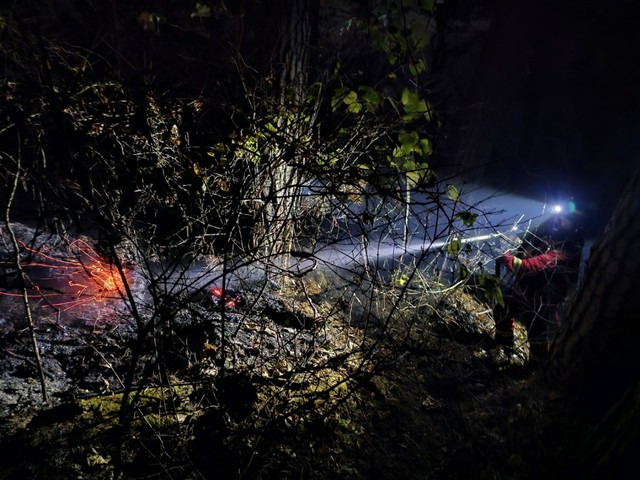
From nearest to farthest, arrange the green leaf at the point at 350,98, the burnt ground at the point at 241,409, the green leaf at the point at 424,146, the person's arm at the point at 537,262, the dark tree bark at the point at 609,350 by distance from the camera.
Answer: the burnt ground at the point at 241,409 → the dark tree bark at the point at 609,350 → the green leaf at the point at 424,146 → the green leaf at the point at 350,98 → the person's arm at the point at 537,262

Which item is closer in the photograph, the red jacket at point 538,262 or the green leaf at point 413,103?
the green leaf at point 413,103

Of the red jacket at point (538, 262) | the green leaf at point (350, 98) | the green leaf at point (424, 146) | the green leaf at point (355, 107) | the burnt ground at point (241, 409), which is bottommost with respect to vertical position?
the burnt ground at point (241, 409)

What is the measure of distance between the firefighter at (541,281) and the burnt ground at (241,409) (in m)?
1.43

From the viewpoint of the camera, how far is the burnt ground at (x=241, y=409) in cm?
227

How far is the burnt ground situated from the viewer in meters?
2.27

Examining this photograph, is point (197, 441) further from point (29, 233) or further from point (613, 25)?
point (613, 25)

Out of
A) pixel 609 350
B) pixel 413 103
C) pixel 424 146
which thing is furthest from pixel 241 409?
pixel 609 350

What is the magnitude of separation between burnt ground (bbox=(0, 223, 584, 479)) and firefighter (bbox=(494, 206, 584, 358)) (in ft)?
4.68

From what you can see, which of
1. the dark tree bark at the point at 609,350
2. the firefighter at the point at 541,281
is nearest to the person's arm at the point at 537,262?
the firefighter at the point at 541,281

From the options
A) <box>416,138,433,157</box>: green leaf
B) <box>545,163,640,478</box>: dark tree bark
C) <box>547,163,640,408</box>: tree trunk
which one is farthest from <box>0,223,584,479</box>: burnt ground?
<box>416,138,433,157</box>: green leaf

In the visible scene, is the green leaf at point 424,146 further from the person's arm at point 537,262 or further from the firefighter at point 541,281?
the person's arm at point 537,262

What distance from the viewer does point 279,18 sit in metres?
4.32

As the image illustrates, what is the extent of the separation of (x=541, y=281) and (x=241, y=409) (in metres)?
4.86

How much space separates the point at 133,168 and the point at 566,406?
174 inches
